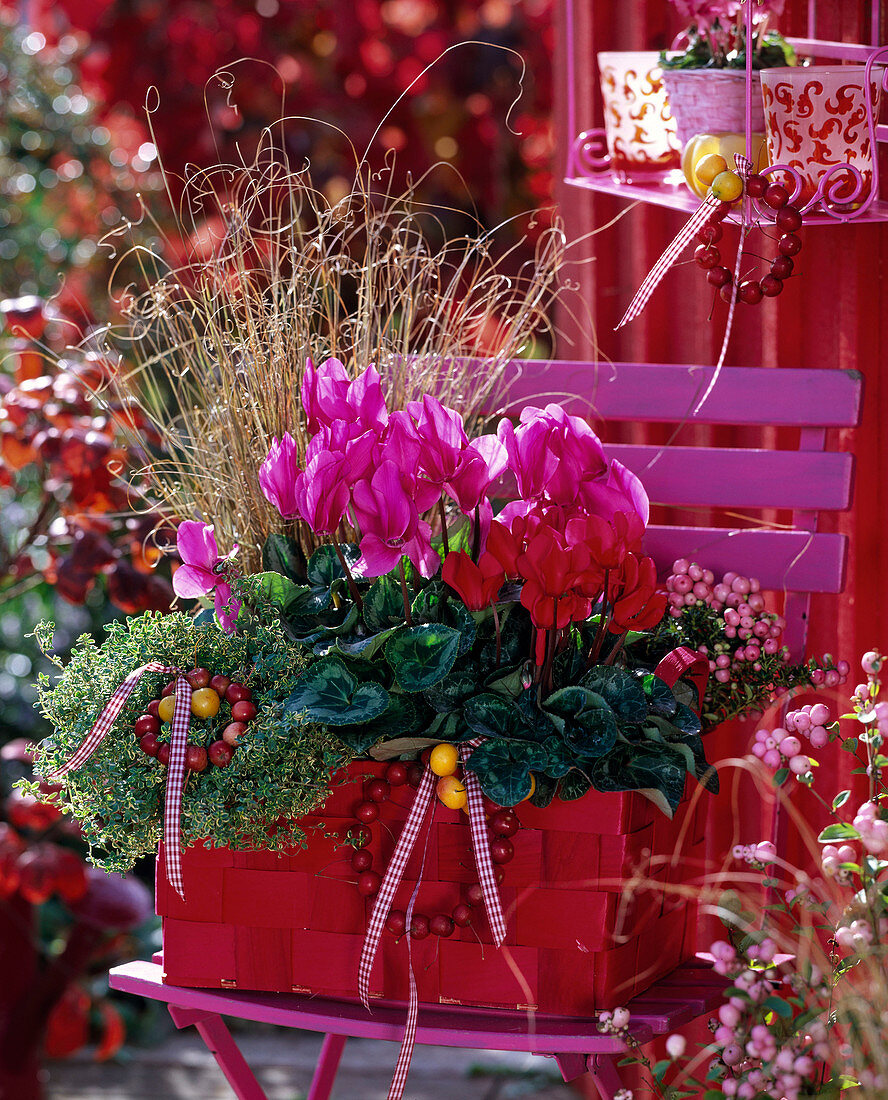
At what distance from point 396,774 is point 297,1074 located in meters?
1.99

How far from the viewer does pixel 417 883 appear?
1.14 m

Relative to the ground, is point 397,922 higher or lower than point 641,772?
lower

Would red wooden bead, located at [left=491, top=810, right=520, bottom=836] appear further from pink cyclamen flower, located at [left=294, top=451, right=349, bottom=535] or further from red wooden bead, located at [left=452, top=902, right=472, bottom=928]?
pink cyclamen flower, located at [left=294, top=451, right=349, bottom=535]

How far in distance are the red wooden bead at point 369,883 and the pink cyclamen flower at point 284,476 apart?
0.32 meters

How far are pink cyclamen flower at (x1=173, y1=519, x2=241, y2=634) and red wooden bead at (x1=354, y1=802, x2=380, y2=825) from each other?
22 centimetres

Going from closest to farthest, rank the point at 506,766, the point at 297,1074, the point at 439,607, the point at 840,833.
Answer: the point at 840,833 → the point at 506,766 → the point at 439,607 → the point at 297,1074

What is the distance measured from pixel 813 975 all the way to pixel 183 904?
0.57 meters

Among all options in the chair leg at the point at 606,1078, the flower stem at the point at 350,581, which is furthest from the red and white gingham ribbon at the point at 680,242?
the chair leg at the point at 606,1078

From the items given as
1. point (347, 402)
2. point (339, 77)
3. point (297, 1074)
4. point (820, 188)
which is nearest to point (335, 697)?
point (347, 402)

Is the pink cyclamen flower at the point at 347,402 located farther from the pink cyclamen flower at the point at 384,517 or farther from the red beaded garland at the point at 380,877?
the red beaded garland at the point at 380,877

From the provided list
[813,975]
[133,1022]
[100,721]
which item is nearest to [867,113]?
[813,975]

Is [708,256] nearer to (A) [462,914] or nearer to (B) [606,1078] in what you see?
(A) [462,914]

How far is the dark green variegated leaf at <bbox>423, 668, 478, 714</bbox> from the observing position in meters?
1.14

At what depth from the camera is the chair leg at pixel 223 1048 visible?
1.27 meters
